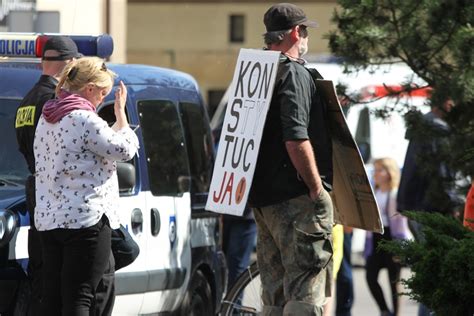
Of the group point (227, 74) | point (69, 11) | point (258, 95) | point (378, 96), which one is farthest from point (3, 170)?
point (227, 74)

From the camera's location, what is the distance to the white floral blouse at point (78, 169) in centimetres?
637

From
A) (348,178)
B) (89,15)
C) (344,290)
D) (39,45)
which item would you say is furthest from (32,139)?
(89,15)

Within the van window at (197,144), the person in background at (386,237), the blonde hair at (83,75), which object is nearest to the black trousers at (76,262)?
the blonde hair at (83,75)

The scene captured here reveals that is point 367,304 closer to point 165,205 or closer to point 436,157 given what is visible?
point 165,205

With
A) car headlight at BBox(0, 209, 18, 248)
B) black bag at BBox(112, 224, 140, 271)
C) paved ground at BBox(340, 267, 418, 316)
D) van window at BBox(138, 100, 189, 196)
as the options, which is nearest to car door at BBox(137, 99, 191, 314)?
van window at BBox(138, 100, 189, 196)

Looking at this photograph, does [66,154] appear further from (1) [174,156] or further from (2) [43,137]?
(1) [174,156]

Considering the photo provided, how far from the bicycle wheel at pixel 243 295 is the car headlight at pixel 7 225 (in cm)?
192

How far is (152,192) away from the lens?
8.17 metres

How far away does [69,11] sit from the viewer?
1470 cm

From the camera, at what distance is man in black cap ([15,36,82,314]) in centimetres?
673

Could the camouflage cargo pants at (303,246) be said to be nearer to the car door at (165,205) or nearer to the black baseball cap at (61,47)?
the black baseball cap at (61,47)

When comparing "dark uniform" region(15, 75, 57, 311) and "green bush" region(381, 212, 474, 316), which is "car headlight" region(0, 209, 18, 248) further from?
"green bush" region(381, 212, 474, 316)

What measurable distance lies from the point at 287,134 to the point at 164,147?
239 centimetres

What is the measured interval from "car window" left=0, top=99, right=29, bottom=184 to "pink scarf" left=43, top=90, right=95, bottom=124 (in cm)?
95
